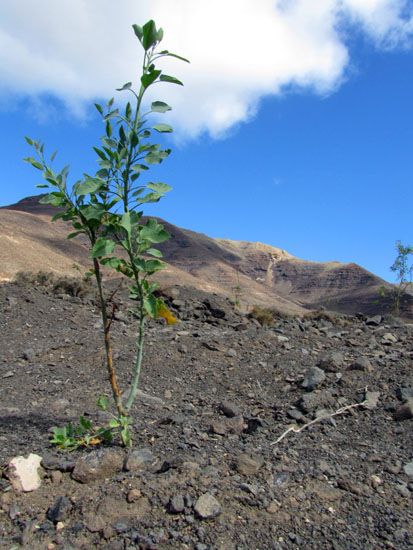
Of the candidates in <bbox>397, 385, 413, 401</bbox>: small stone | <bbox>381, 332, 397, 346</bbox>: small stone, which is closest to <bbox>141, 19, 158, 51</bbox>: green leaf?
<bbox>397, 385, 413, 401</bbox>: small stone

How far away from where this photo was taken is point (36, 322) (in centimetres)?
811

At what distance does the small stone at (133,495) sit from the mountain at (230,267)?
26.0m

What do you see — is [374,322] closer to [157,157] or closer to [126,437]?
[126,437]

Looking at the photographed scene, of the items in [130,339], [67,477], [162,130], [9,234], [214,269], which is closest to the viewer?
[67,477]

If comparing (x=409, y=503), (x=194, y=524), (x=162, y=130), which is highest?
(x=162, y=130)

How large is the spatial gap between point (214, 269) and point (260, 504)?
239 ft

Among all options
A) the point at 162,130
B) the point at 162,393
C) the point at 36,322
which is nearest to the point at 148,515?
the point at 162,130

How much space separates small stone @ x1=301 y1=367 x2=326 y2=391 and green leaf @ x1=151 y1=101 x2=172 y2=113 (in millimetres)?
3091

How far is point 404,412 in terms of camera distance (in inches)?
165

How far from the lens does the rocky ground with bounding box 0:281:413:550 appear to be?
241cm

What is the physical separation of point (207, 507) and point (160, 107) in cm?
215

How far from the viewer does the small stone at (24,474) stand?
266 cm

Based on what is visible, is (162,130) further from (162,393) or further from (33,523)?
(162,393)

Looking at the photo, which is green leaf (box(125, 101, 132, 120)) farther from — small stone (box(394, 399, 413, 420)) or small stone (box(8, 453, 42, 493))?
small stone (box(394, 399, 413, 420))
